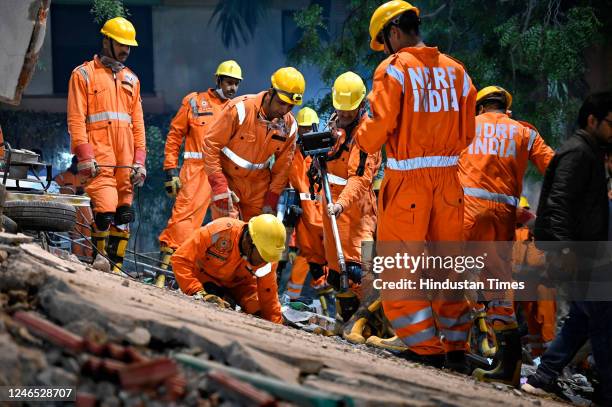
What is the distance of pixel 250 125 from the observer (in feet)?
26.9

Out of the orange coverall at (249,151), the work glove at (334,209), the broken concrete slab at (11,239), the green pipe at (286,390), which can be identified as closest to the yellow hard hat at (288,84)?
the orange coverall at (249,151)

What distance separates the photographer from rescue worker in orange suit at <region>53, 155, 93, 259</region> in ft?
28.7

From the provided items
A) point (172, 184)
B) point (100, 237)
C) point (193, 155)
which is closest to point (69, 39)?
point (193, 155)

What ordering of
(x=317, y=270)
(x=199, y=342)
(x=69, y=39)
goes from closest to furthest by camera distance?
1. (x=199, y=342)
2. (x=317, y=270)
3. (x=69, y=39)

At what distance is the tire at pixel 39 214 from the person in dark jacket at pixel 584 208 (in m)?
3.13

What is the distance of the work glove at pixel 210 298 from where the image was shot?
22.0 ft

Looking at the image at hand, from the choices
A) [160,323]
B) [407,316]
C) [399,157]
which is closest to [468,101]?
[399,157]

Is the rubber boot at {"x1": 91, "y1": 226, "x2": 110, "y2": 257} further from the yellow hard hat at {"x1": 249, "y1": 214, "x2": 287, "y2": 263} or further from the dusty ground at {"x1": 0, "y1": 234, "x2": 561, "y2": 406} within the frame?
the dusty ground at {"x1": 0, "y1": 234, "x2": 561, "y2": 406}

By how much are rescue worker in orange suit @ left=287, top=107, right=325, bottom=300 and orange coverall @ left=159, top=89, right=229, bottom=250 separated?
1006 mm

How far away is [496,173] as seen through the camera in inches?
289

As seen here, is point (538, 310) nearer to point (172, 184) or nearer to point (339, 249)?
point (339, 249)

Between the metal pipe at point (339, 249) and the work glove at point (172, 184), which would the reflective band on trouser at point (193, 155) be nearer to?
the work glove at point (172, 184)

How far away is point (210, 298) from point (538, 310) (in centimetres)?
373

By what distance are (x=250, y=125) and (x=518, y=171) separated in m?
2.32
